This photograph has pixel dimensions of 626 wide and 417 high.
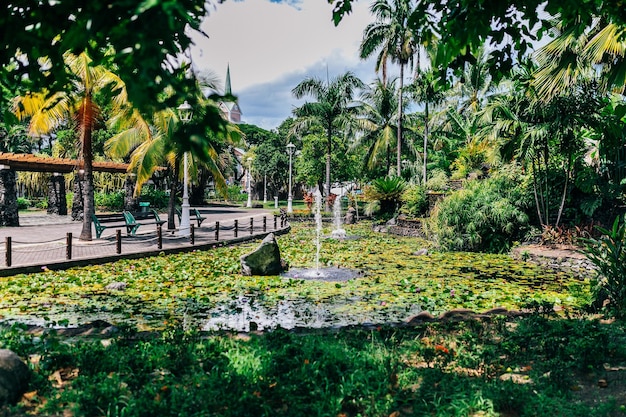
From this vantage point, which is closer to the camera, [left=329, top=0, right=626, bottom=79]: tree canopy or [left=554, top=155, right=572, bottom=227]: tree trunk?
[left=329, top=0, right=626, bottom=79]: tree canopy

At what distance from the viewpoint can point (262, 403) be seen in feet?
10.8

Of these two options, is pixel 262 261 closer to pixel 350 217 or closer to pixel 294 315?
pixel 294 315

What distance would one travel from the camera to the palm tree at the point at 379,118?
35938mm

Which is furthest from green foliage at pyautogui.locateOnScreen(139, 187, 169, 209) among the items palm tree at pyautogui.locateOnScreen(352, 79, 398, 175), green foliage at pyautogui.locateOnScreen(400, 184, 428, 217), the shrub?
green foliage at pyautogui.locateOnScreen(400, 184, 428, 217)

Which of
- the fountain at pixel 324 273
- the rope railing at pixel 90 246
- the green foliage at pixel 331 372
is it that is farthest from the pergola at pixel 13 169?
the green foliage at pixel 331 372

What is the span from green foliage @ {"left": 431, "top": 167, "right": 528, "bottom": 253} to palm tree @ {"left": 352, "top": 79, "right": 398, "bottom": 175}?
19942mm

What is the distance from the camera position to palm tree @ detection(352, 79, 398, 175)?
3594 centimetres

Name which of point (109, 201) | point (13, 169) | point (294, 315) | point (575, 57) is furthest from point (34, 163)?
point (575, 57)

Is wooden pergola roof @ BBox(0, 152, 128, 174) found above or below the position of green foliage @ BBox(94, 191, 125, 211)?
above

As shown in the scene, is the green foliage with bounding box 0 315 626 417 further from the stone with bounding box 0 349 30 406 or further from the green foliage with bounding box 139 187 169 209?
the green foliage with bounding box 139 187 169 209

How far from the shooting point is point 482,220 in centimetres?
1535

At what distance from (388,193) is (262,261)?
17101mm

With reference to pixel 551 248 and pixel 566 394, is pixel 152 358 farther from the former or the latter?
pixel 551 248

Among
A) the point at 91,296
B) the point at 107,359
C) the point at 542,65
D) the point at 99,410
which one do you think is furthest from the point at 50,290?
the point at 542,65
